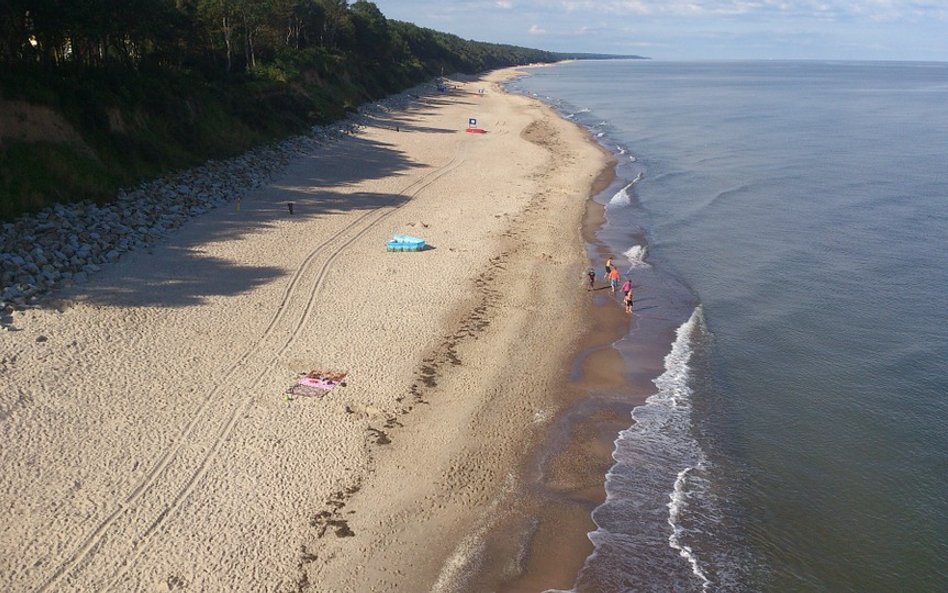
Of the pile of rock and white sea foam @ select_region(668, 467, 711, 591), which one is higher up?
the pile of rock

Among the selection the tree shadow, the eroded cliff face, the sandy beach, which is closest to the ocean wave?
the sandy beach

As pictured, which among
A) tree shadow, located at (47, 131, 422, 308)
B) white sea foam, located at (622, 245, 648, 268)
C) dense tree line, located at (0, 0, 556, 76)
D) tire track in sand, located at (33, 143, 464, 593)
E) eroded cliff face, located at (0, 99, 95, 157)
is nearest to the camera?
tire track in sand, located at (33, 143, 464, 593)

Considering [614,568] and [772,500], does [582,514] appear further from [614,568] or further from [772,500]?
[772,500]

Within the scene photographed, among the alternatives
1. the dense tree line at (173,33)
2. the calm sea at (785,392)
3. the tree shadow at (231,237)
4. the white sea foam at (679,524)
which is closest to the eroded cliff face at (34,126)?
the dense tree line at (173,33)

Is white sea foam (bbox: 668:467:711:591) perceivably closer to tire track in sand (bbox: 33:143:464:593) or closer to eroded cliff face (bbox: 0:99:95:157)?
tire track in sand (bbox: 33:143:464:593)

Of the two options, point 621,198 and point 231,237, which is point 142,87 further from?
point 621,198

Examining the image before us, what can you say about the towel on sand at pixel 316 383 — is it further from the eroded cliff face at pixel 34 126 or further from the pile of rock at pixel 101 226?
→ the eroded cliff face at pixel 34 126
